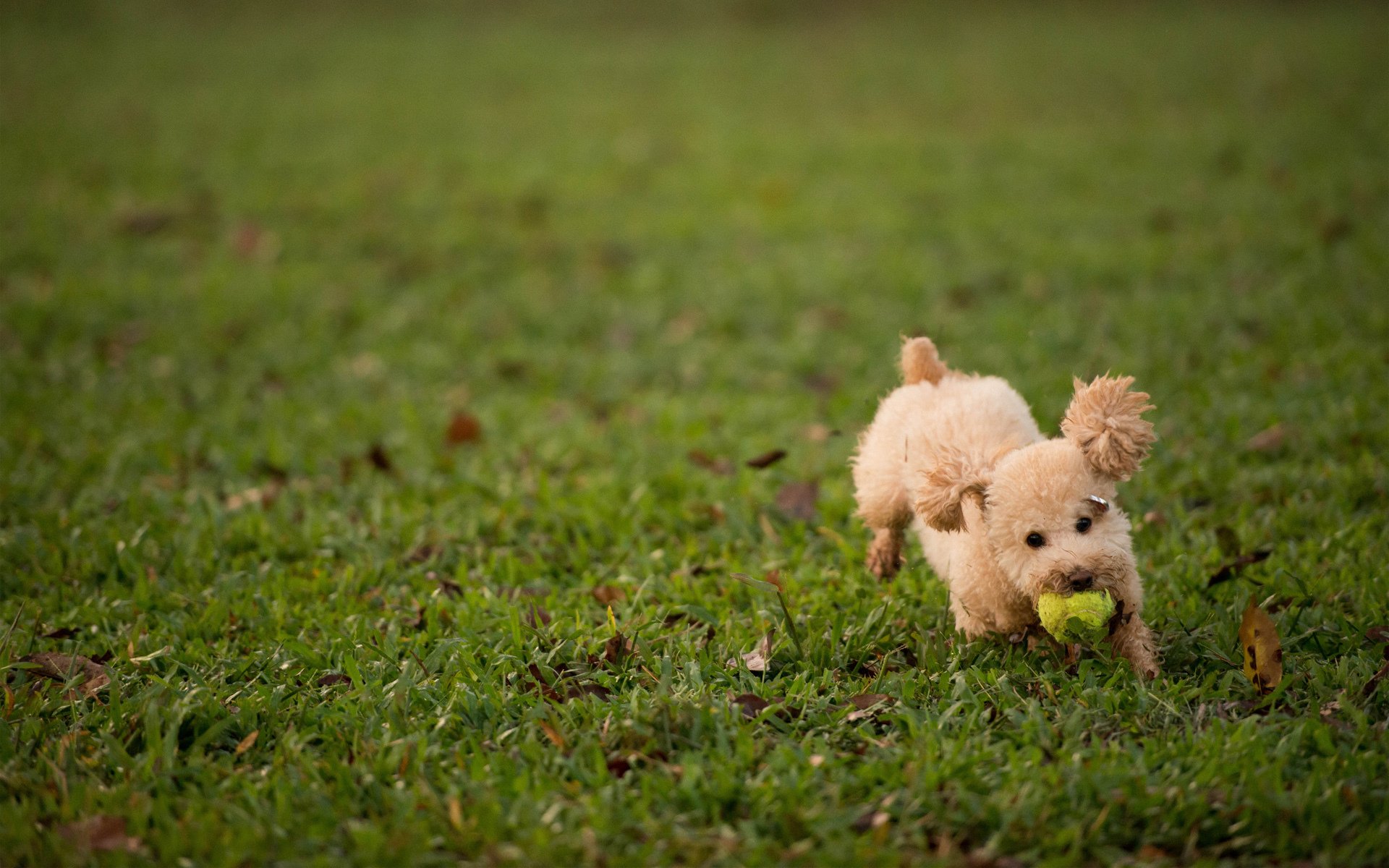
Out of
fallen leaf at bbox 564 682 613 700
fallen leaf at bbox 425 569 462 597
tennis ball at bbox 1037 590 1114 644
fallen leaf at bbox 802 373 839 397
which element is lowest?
fallen leaf at bbox 425 569 462 597

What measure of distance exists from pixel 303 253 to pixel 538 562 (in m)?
5.20

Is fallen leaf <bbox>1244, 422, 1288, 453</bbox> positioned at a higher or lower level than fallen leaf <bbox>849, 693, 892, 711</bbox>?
higher

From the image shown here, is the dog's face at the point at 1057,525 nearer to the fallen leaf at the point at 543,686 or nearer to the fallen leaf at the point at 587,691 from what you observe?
the fallen leaf at the point at 587,691

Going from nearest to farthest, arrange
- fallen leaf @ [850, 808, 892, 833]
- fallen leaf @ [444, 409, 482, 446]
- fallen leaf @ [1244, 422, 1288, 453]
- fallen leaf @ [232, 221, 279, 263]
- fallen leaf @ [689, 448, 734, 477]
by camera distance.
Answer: fallen leaf @ [850, 808, 892, 833], fallen leaf @ [1244, 422, 1288, 453], fallen leaf @ [689, 448, 734, 477], fallen leaf @ [444, 409, 482, 446], fallen leaf @ [232, 221, 279, 263]

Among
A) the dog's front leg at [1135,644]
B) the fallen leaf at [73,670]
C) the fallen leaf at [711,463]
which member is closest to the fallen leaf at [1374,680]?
the dog's front leg at [1135,644]

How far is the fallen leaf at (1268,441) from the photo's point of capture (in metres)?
4.50

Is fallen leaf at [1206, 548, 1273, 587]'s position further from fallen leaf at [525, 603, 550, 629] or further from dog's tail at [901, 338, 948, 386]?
fallen leaf at [525, 603, 550, 629]

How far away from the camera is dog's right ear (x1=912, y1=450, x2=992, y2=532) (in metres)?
2.84

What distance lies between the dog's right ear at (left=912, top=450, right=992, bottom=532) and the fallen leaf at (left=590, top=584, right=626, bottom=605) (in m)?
1.12

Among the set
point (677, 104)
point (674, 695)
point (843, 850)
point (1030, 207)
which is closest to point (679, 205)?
point (1030, 207)

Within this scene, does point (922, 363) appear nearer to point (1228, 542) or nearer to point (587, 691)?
point (1228, 542)

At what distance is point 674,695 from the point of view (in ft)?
9.41

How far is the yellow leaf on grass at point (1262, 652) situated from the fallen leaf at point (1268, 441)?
1.85m

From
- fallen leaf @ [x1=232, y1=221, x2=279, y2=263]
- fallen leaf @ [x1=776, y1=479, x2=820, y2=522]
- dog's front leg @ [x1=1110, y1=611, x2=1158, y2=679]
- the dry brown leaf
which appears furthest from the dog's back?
fallen leaf @ [x1=232, y1=221, x2=279, y2=263]
